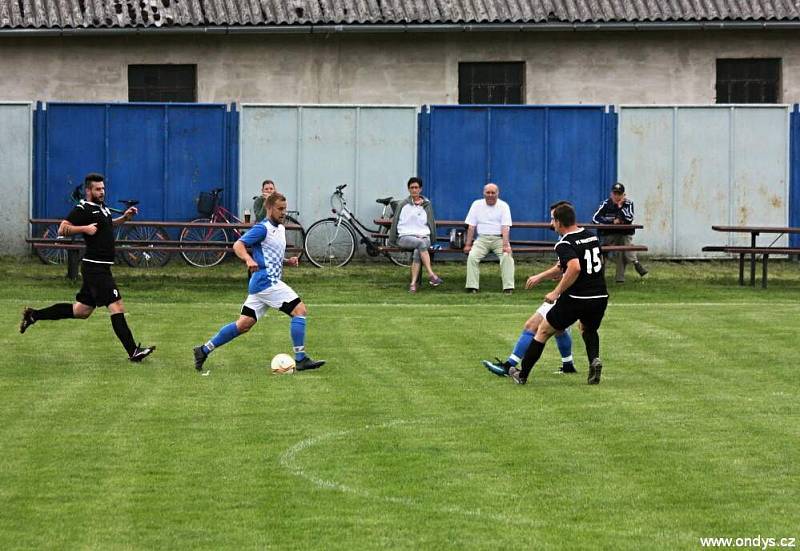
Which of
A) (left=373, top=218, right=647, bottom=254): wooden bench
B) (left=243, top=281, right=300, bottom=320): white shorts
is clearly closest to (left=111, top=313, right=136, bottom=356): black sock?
(left=243, top=281, right=300, bottom=320): white shorts

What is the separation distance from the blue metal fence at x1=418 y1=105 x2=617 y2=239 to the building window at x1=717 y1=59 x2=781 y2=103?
3151 mm

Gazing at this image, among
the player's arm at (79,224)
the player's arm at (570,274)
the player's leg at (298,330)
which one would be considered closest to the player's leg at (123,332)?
the player's arm at (79,224)

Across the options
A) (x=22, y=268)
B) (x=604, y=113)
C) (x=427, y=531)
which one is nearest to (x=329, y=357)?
(x=427, y=531)

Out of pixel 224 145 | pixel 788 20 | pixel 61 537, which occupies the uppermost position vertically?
pixel 788 20

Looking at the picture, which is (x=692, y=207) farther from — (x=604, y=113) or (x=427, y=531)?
(x=427, y=531)

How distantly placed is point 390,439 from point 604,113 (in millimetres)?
17825

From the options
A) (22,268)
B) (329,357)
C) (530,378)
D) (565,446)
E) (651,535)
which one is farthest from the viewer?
(22,268)

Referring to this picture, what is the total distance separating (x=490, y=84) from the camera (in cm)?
2969

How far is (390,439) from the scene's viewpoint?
10969 millimetres

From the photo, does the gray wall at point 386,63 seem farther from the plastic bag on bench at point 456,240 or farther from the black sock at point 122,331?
the black sock at point 122,331

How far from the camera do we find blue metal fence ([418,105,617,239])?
91.2 ft

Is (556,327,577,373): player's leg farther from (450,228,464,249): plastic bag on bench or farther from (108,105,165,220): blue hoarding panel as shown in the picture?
(108,105,165,220): blue hoarding panel

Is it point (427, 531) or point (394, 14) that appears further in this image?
point (394, 14)

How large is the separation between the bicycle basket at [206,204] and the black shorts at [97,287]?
12.1 metres
